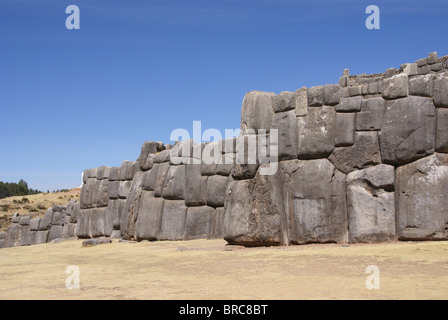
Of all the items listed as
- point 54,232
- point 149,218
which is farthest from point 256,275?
point 54,232

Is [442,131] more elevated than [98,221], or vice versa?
[442,131]

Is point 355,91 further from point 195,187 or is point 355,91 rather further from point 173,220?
point 173,220

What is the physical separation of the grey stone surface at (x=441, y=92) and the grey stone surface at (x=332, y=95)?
62.4 inches

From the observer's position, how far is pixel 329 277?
5.41 m

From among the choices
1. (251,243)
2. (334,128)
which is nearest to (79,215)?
(251,243)

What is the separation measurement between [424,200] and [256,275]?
11.1 ft

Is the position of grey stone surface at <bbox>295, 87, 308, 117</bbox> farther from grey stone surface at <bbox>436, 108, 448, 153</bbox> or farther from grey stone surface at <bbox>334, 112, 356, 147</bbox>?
grey stone surface at <bbox>436, 108, 448, 153</bbox>

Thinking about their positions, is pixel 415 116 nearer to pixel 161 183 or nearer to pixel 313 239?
pixel 313 239

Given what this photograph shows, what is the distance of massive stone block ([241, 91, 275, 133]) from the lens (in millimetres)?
9141

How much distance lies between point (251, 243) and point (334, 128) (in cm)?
258

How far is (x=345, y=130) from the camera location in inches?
331

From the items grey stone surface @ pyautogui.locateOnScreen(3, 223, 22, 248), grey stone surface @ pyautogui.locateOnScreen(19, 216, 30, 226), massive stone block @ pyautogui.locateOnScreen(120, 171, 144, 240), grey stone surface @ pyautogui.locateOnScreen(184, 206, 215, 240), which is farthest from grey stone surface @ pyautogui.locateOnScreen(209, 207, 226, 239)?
grey stone surface @ pyautogui.locateOnScreen(3, 223, 22, 248)

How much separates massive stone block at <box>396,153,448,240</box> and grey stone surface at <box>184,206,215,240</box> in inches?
229

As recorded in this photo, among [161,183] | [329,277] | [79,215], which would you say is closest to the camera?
[329,277]
